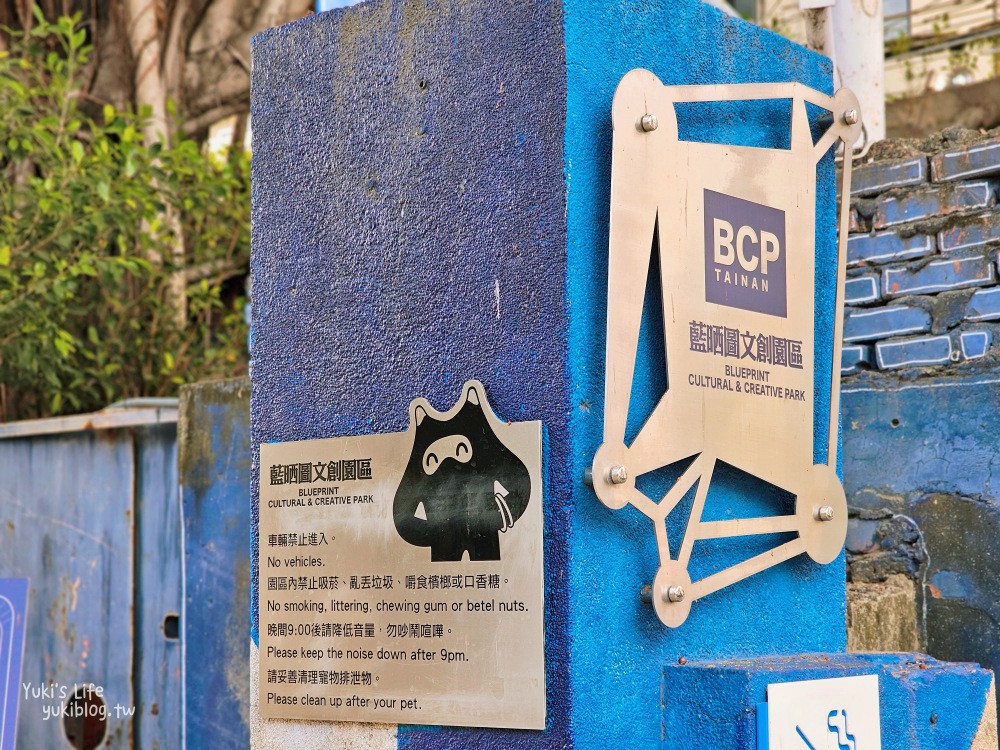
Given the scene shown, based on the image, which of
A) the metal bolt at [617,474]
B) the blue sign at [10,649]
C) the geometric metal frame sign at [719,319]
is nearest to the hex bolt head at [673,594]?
the geometric metal frame sign at [719,319]

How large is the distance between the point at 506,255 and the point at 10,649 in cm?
243

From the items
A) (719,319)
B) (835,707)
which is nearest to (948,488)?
(835,707)

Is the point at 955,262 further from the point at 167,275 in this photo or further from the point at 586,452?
the point at 167,275

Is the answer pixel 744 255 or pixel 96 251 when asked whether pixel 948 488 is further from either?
pixel 96 251

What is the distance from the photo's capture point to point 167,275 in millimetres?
7133

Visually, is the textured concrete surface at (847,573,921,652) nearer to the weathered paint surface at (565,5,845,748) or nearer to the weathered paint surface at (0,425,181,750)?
the weathered paint surface at (565,5,845,748)

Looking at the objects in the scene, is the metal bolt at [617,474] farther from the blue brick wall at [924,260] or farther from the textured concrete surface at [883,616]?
the blue brick wall at [924,260]

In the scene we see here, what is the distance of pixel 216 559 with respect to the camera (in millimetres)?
4496

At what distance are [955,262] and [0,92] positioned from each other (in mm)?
4630

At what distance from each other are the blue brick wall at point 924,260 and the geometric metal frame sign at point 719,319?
104 centimetres

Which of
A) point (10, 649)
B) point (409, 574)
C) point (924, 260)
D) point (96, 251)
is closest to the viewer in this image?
point (409, 574)

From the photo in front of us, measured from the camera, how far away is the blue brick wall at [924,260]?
3.82m

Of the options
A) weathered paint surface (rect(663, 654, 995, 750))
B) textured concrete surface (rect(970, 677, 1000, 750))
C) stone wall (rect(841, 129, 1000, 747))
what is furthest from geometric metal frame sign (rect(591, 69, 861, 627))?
stone wall (rect(841, 129, 1000, 747))

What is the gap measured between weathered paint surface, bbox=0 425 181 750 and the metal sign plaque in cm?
199
